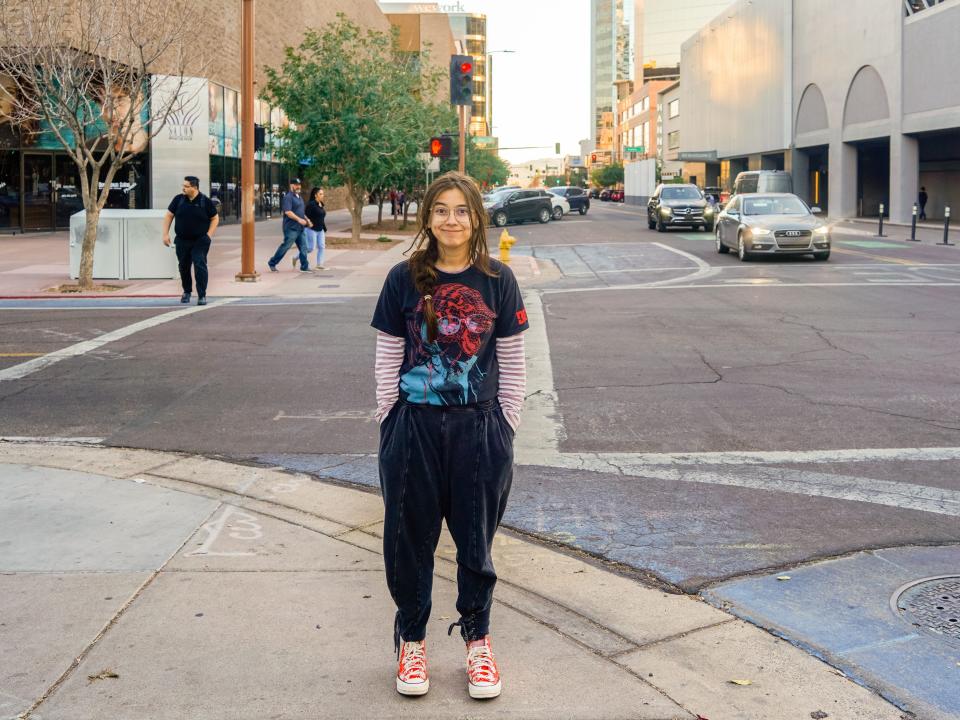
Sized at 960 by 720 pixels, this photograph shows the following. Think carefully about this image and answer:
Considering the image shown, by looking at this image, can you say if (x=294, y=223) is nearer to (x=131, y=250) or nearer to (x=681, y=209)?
(x=131, y=250)

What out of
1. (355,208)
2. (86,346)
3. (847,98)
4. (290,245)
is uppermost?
(847,98)

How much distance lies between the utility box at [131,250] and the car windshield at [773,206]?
13108mm

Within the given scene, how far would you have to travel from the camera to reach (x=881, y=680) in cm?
397

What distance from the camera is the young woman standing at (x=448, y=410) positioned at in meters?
3.79

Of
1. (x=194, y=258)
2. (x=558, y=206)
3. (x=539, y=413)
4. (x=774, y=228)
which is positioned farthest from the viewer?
(x=558, y=206)

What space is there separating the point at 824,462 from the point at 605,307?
934 cm

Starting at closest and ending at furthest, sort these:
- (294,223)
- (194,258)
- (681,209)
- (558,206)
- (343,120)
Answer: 1. (194,258)
2. (294,223)
3. (343,120)
4. (681,209)
5. (558,206)

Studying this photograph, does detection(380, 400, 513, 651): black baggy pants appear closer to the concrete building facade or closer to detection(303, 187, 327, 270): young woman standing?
detection(303, 187, 327, 270): young woman standing

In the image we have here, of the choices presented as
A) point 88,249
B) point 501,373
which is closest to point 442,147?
point 88,249

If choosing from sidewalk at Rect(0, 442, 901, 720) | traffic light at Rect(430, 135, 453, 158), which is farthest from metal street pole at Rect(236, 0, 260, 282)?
sidewalk at Rect(0, 442, 901, 720)

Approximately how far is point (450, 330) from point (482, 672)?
1168 mm

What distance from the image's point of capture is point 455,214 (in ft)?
12.5

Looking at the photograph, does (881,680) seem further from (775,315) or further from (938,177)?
(938,177)

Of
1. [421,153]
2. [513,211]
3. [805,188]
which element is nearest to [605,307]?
[421,153]
